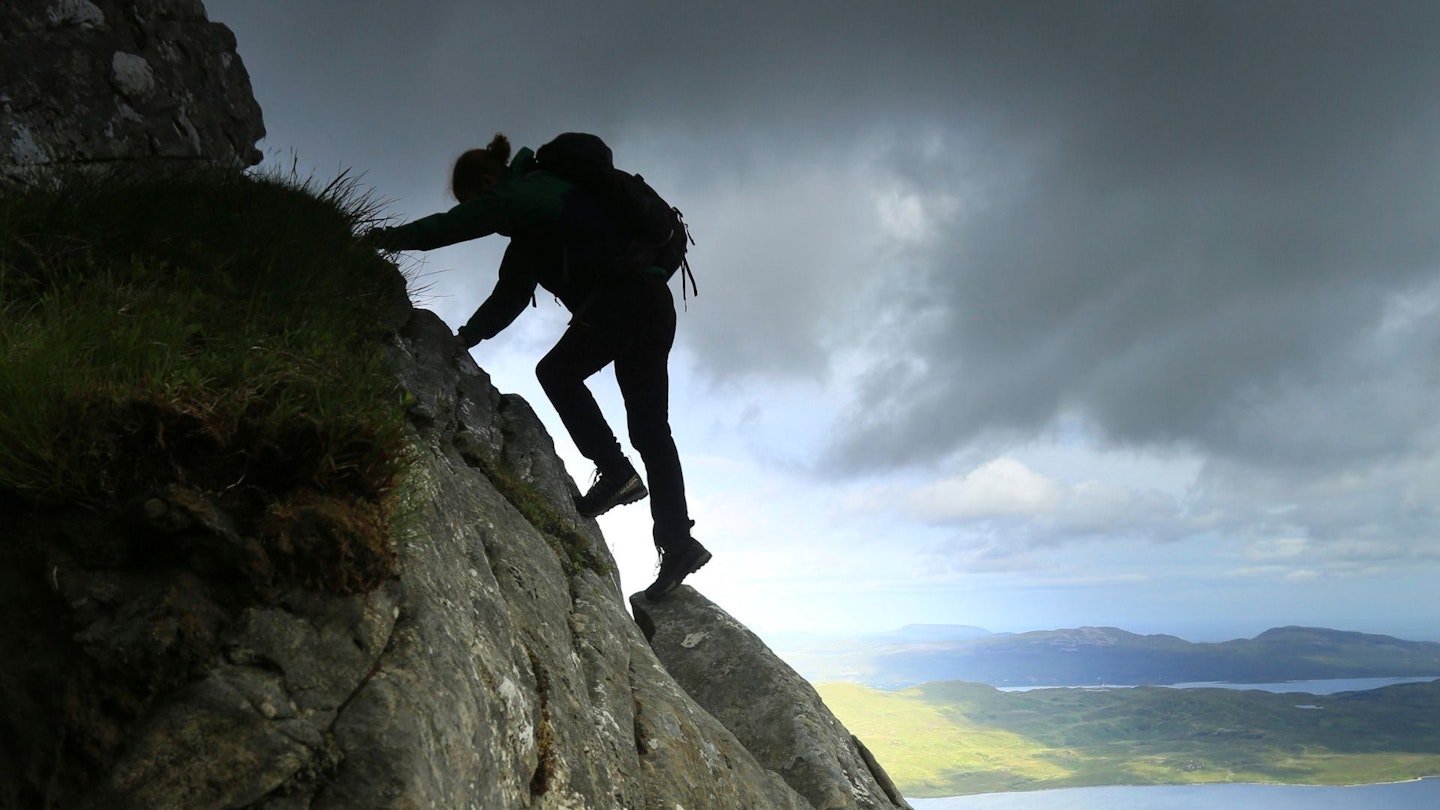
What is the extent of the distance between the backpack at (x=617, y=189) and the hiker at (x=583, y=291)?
20 mm

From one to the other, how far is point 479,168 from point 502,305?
4.33 ft

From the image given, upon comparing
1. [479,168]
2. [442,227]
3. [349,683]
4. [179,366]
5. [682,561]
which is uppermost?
[479,168]

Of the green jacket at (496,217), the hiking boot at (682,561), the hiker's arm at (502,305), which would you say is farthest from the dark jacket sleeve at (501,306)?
the hiking boot at (682,561)

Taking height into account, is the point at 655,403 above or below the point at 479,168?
below

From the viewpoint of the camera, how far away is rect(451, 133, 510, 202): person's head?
305 inches

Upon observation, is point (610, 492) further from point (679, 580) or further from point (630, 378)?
point (679, 580)

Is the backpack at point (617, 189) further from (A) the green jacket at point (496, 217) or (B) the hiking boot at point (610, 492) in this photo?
(B) the hiking boot at point (610, 492)

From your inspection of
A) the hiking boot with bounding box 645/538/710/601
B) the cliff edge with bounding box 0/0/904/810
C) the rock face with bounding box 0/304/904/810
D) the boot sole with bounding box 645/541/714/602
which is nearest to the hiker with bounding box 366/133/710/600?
the hiking boot with bounding box 645/538/710/601

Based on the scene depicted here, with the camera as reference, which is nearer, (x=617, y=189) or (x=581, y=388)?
(x=617, y=189)

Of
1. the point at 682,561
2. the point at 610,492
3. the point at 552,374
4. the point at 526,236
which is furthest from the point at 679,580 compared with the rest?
the point at 526,236

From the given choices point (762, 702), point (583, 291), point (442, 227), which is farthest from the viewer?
point (762, 702)

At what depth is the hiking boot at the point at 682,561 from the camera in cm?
958

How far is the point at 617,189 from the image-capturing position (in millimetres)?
7457

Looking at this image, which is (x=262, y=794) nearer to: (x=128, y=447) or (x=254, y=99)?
(x=128, y=447)
